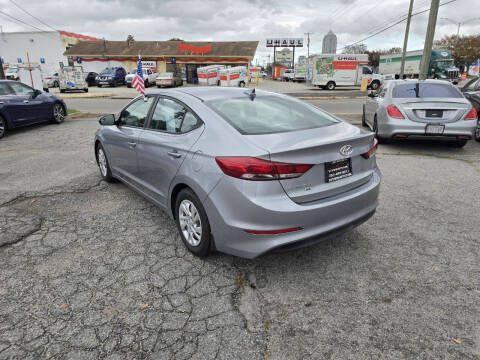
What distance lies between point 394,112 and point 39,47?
66.0m

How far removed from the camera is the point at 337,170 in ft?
9.88

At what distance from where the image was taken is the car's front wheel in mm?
5454

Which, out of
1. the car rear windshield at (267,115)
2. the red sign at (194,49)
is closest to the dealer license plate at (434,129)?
the car rear windshield at (267,115)

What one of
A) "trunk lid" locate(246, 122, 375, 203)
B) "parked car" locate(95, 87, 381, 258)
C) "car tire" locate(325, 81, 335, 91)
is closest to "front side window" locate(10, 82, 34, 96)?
"parked car" locate(95, 87, 381, 258)

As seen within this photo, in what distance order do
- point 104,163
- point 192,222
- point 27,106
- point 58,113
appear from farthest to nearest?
point 58,113 < point 27,106 < point 104,163 < point 192,222

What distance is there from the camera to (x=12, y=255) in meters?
3.60

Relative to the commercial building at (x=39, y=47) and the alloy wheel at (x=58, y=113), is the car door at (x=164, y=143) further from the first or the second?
the commercial building at (x=39, y=47)

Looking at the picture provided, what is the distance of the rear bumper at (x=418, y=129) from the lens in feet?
22.9

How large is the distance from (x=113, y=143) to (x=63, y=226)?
129 cm

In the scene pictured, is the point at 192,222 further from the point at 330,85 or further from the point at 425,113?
the point at 330,85

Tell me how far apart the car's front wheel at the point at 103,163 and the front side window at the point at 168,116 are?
66.6 inches

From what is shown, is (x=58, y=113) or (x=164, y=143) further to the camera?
(x=58, y=113)

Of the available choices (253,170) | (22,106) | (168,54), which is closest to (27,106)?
(22,106)

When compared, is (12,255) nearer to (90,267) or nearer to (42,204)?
(90,267)
